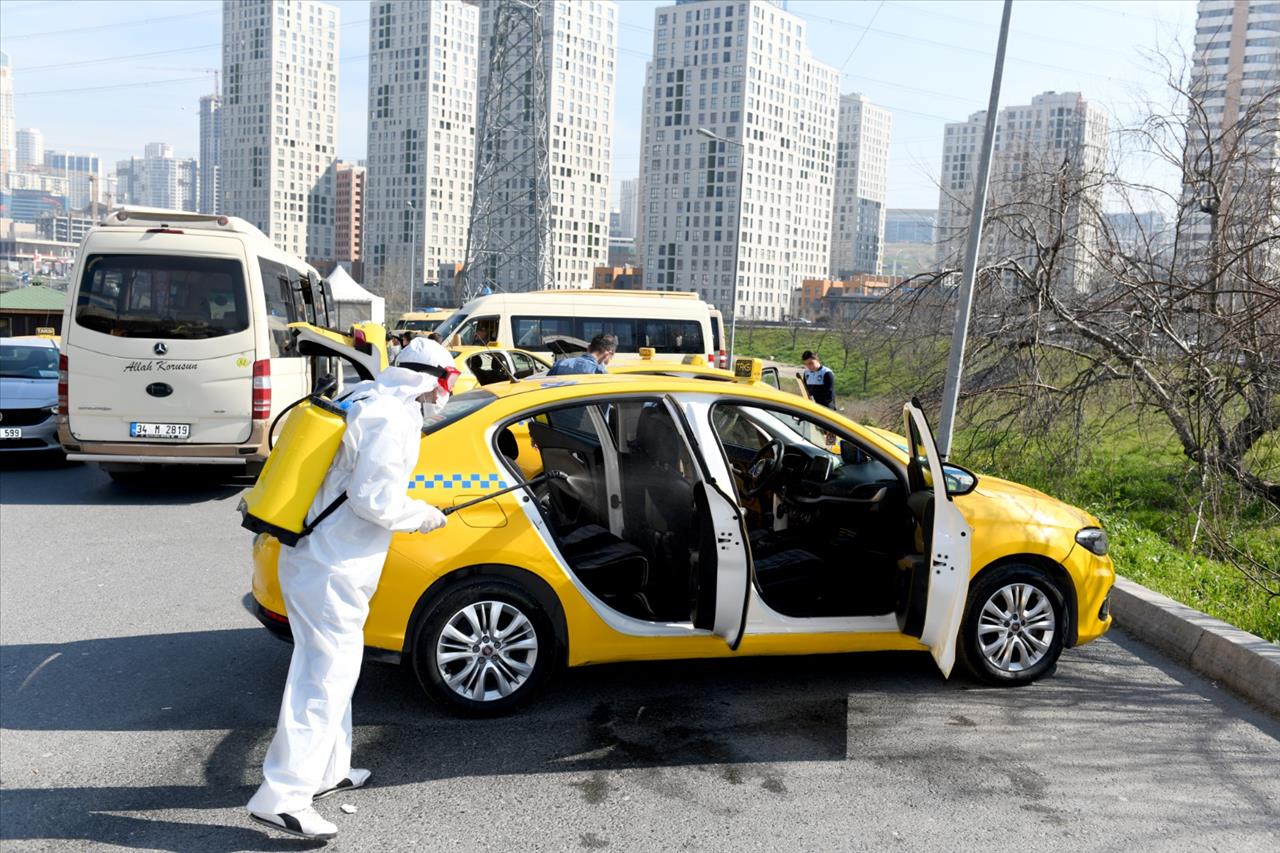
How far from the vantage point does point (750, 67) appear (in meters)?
130

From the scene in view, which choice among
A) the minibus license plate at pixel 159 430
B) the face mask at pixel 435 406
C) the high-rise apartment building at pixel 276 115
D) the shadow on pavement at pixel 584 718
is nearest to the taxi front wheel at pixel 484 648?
the shadow on pavement at pixel 584 718

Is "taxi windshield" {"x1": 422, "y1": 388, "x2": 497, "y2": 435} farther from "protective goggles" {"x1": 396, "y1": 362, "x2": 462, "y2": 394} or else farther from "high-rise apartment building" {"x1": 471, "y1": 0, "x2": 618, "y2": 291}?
"high-rise apartment building" {"x1": 471, "y1": 0, "x2": 618, "y2": 291}

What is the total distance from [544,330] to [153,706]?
1745 cm

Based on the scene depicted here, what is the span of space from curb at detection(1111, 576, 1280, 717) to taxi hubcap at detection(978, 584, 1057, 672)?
1.12 metres

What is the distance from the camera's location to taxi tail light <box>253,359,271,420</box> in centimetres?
1162

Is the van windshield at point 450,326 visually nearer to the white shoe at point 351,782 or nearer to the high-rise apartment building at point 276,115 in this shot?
the white shoe at point 351,782

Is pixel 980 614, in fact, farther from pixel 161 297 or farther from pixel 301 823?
pixel 161 297

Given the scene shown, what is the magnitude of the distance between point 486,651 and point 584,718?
1.88 feet

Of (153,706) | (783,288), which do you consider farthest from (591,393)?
(783,288)

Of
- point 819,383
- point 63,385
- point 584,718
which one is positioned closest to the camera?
point 584,718

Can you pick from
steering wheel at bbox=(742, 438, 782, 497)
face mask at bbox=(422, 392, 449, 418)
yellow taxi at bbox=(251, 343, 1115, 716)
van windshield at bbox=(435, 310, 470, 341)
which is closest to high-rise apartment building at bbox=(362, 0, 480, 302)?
van windshield at bbox=(435, 310, 470, 341)

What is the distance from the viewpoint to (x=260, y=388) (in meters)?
11.6

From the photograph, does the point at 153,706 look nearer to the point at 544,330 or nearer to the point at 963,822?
the point at 963,822

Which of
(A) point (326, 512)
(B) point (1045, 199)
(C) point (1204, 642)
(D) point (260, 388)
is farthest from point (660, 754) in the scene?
(B) point (1045, 199)
